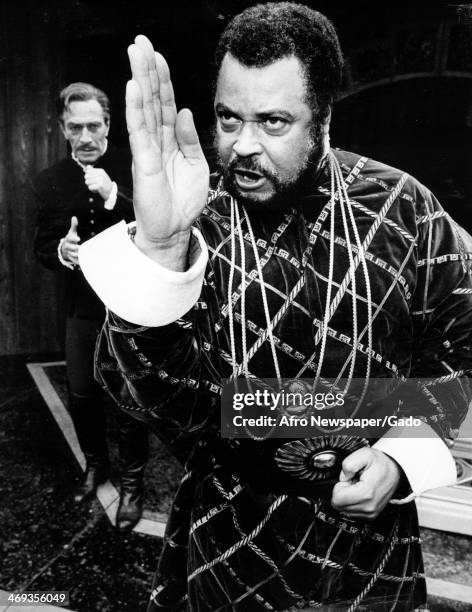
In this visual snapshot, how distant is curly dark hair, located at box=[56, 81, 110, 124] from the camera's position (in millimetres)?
1249

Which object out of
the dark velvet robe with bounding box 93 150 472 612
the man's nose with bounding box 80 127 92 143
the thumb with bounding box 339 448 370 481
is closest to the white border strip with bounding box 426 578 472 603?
the dark velvet robe with bounding box 93 150 472 612

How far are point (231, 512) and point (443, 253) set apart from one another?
1.57 ft

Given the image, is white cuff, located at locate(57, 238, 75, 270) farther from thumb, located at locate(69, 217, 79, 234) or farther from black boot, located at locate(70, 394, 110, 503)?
black boot, located at locate(70, 394, 110, 503)

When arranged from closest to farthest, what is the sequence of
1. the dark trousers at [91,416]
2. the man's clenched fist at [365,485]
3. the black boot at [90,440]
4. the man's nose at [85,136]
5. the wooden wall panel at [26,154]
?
1. the man's clenched fist at [365,485]
2. the wooden wall panel at [26,154]
3. the man's nose at [85,136]
4. the dark trousers at [91,416]
5. the black boot at [90,440]

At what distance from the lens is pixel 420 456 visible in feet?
2.37

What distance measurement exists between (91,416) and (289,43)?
1.34 metres

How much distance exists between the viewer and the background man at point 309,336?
72cm

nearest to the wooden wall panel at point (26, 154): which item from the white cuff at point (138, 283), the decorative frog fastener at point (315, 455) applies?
the white cuff at point (138, 283)

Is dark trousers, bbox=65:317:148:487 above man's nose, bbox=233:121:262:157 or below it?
below

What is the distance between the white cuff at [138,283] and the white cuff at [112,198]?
0.78 metres

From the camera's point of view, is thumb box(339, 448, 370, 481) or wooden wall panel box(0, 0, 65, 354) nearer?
thumb box(339, 448, 370, 481)

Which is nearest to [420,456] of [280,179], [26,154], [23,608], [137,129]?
[280,179]

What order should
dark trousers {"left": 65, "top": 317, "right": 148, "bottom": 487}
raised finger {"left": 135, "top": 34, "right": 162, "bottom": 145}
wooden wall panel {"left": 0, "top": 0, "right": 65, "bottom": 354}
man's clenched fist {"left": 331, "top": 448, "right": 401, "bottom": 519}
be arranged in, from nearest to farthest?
raised finger {"left": 135, "top": 34, "right": 162, "bottom": 145}, man's clenched fist {"left": 331, "top": 448, "right": 401, "bottom": 519}, wooden wall panel {"left": 0, "top": 0, "right": 65, "bottom": 354}, dark trousers {"left": 65, "top": 317, "right": 148, "bottom": 487}

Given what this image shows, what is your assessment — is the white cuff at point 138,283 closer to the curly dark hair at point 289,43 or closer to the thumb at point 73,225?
the curly dark hair at point 289,43
